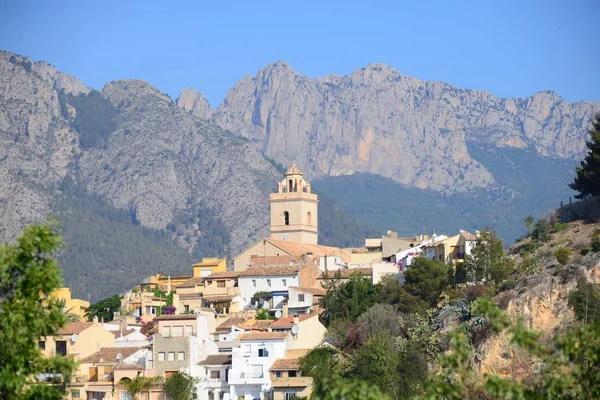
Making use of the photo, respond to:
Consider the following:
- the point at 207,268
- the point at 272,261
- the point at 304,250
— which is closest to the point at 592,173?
the point at 272,261

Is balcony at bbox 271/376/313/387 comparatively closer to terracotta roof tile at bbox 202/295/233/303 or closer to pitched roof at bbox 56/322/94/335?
pitched roof at bbox 56/322/94/335

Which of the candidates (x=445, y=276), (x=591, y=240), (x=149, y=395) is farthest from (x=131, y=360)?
(x=591, y=240)

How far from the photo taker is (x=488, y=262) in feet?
279

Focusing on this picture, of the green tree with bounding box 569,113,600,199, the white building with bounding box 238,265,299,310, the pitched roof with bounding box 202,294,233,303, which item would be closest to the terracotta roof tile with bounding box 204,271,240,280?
the white building with bounding box 238,265,299,310

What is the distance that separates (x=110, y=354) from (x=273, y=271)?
18.2 meters

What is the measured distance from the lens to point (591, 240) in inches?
3324

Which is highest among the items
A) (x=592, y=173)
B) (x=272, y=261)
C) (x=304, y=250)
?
(x=592, y=173)

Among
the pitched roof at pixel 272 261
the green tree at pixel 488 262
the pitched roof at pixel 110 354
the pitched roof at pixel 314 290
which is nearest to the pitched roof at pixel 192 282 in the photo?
the pitched roof at pixel 272 261

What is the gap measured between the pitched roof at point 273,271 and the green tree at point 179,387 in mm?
19480

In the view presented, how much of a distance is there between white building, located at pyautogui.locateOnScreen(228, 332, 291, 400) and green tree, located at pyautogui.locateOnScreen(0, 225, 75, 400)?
45.3 metres

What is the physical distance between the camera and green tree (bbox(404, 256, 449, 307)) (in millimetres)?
86438

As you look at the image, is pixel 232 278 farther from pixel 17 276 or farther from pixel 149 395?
pixel 17 276

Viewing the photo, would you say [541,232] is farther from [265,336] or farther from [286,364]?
[286,364]

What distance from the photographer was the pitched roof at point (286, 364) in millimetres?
79550
